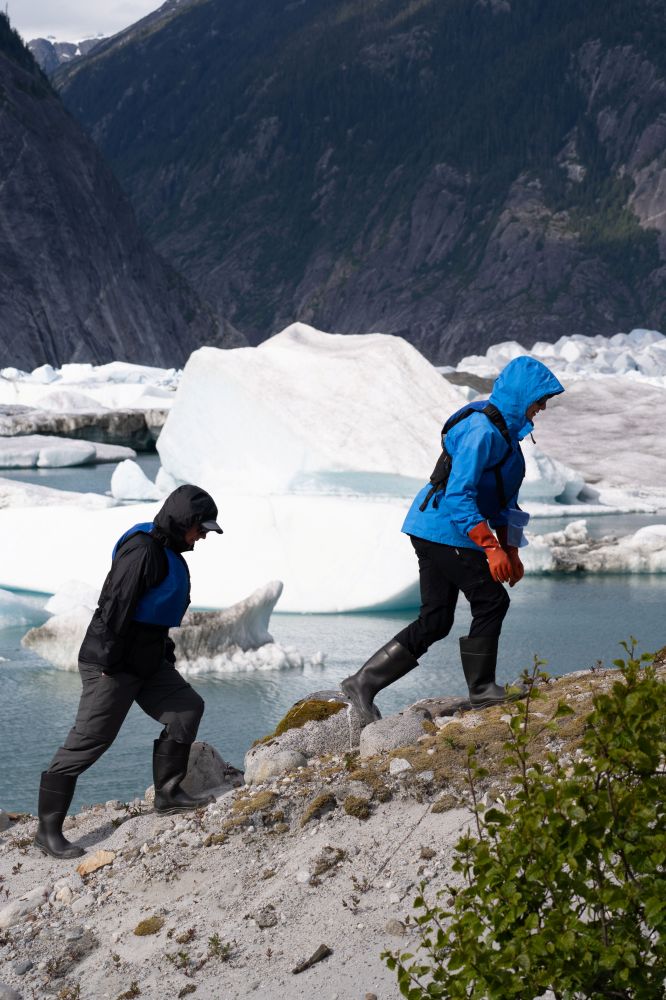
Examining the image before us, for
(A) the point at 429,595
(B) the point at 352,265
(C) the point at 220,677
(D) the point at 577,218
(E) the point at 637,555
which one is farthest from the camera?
(B) the point at 352,265

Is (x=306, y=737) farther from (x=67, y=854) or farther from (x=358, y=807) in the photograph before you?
(x=67, y=854)

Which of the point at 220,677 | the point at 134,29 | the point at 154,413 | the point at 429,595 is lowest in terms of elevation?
the point at 154,413

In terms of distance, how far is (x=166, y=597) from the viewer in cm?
366

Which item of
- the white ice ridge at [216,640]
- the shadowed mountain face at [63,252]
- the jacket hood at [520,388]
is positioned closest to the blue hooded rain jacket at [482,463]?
the jacket hood at [520,388]

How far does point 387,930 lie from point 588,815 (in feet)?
3.89

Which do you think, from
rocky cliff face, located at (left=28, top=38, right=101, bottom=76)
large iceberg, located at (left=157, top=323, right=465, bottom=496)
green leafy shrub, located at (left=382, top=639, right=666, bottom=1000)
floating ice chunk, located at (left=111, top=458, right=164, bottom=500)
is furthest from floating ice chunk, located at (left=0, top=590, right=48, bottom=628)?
rocky cliff face, located at (left=28, top=38, right=101, bottom=76)

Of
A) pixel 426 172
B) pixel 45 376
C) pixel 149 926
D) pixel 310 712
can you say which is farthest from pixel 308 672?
pixel 426 172

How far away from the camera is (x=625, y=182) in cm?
7606

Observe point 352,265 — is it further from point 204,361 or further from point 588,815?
point 588,815

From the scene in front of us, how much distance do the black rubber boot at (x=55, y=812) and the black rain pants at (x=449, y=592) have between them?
1.11m

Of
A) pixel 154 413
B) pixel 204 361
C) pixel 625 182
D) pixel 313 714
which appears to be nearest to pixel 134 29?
pixel 625 182

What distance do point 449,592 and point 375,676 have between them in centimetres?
39

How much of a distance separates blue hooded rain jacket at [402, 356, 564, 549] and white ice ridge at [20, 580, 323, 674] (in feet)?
12.2

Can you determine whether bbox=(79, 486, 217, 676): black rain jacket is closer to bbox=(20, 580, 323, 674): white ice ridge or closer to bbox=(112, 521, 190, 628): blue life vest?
bbox=(112, 521, 190, 628): blue life vest
